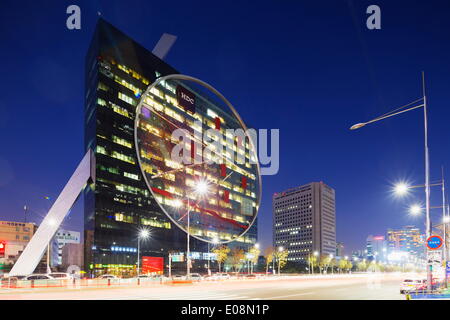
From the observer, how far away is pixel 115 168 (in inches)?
3959

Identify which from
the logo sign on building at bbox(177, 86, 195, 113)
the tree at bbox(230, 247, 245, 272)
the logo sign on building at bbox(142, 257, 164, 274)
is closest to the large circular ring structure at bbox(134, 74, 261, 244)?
the logo sign on building at bbox(177, 86, 195, 113)

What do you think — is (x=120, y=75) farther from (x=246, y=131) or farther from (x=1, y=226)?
(x=1, y=226)

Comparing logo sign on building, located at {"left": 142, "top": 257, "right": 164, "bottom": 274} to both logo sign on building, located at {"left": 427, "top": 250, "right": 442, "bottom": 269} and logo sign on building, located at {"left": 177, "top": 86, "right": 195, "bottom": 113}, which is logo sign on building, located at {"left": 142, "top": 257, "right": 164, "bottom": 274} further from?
logo sign on building, located at {"left": 427, "top": 250, "right": 442, "bottom": 269}

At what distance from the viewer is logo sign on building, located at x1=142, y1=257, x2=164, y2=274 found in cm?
10412

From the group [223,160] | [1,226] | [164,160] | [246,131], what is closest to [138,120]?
[164,160]

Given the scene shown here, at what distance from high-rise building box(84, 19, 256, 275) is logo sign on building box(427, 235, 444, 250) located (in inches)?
3236

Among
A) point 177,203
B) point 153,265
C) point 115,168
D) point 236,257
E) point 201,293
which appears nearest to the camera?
point 201,293

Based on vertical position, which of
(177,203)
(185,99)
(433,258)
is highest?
(185,99)

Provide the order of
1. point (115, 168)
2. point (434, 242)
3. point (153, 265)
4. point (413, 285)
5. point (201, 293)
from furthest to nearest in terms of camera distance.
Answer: point (153, 265), point (115, 168), point (201, 293), point (413, 285), point (434, 242)

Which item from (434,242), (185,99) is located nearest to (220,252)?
(185,99)

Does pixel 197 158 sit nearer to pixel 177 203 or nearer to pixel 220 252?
pixel 177 203

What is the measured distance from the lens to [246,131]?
13300 centimetres

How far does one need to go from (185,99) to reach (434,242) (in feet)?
321
